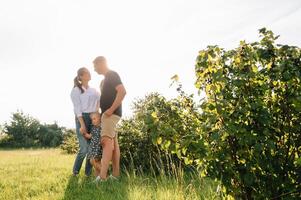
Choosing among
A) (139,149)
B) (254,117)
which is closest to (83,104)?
(139,149)

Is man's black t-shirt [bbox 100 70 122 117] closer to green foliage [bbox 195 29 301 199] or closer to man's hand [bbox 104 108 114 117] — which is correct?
man's hand [bbox 104 108 114 117]

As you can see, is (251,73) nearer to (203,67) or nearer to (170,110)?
(203,67)

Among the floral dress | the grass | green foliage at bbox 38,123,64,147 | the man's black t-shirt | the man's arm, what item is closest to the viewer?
the grass

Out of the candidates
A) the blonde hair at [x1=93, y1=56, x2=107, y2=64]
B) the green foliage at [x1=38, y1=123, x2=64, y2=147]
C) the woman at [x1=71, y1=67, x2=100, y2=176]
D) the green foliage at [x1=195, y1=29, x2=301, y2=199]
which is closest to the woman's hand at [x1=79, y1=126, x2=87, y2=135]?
the woman at [x1=71, y1=67, x2=100, y2=176]

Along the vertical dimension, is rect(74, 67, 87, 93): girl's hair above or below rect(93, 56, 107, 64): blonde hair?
below

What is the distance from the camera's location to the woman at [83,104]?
8079mm

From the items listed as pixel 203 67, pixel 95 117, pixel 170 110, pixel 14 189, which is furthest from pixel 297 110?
pixel 14 189

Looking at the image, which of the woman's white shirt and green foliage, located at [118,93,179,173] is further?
green foliage, located at [118,93,179,173]

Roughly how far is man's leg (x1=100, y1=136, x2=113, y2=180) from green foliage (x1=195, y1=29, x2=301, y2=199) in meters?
3.70

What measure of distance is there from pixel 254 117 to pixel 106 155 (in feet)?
14.0

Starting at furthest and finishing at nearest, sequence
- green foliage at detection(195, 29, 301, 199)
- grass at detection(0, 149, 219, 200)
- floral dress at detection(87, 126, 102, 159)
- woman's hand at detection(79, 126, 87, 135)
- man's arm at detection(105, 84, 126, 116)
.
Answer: woman's hand at detection(79, 126, 87, 135) → floral dress at detection(87, 126, 102, 159) → man's arm at detection(105, 84, 126, 116) → grass at detection(0, 149, 219, 200) → green foliage at detection(195, 29, 301, 199)

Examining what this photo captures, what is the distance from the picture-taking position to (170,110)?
13.9 feet

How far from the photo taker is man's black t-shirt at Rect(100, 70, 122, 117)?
732 centimetres

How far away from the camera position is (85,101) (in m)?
8.12
